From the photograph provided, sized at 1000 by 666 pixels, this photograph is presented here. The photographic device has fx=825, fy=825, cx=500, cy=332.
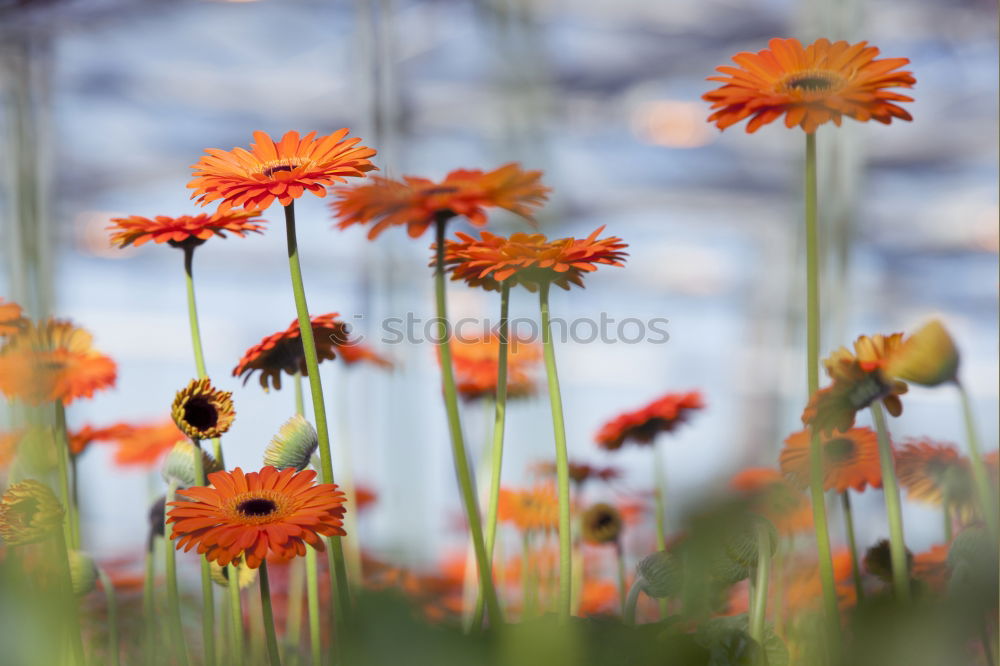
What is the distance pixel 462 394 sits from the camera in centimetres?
26

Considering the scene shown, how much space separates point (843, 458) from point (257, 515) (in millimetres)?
143

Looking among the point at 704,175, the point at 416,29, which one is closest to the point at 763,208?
the point at 704,175

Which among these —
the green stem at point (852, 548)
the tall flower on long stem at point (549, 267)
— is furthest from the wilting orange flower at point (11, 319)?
the green stem at point (852, 548)

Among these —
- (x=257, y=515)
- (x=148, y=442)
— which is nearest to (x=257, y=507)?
(x=257, y=515)

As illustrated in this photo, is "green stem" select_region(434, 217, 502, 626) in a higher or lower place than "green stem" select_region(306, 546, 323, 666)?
higher

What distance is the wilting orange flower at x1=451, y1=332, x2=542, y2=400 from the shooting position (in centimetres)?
24

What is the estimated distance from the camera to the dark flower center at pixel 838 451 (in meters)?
0.21

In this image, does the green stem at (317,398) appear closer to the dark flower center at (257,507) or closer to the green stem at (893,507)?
the dark flower center at (257,507)

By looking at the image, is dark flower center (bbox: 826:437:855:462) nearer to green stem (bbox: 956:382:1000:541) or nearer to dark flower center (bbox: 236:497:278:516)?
green stem (bbox: 956:382:1000:541)

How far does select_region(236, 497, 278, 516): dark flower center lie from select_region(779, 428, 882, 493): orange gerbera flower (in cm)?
12

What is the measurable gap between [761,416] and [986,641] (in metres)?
0.12

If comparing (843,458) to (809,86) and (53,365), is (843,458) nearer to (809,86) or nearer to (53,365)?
(809,86)

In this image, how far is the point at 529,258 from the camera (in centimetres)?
18

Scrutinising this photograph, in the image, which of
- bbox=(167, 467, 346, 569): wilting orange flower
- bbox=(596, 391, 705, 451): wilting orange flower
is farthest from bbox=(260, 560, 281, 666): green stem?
bbox=(596, 391, 705, 451): wilting orange flower
